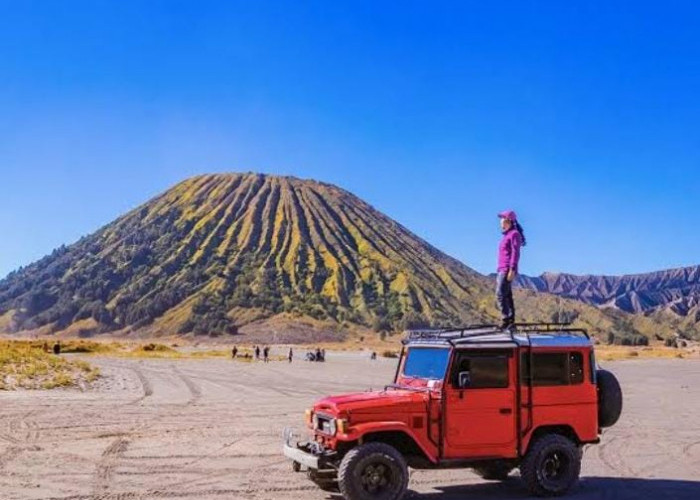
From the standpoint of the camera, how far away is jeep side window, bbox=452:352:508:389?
10.8 m

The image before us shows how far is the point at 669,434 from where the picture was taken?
19031mm

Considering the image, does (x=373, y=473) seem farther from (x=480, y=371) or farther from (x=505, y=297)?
(x=505, y=297)

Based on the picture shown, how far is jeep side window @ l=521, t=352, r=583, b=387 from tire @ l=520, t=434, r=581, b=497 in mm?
867

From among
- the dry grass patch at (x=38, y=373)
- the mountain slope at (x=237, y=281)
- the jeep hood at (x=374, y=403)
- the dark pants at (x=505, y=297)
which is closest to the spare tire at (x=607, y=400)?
the dark pants at (x=505, y=297)

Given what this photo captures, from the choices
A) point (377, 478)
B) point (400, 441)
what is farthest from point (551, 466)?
point (377, 478)

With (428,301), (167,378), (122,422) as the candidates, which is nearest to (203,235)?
(428,301)

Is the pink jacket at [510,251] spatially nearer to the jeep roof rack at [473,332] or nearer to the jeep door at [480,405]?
the jeep roof rack at [473,332]

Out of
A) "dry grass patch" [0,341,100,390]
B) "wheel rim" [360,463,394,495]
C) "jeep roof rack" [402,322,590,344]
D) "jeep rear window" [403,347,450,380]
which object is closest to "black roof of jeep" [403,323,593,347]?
"jeep roof rack" [402,322,590,344]

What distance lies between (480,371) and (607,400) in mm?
2515

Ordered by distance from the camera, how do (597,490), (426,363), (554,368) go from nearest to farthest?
(426,363) → (554,368) → (597,490)

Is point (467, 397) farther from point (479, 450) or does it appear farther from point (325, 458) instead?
point (325, 458)

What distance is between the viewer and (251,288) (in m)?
157

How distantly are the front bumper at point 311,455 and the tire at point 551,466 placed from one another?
3094 millimetres

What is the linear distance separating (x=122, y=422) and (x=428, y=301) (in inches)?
5740
